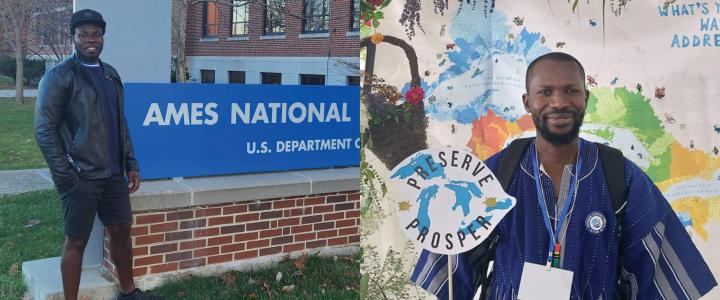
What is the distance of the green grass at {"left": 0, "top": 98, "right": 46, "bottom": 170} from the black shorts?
6663 millimetres

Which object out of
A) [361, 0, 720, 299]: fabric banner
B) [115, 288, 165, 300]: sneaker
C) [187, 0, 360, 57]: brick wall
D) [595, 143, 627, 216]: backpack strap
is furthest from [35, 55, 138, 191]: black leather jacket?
[187, 0, 360, 57]: brick wall

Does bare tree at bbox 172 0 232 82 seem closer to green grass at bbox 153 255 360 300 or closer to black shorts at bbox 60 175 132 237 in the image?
green grass at bbox 153 255 360 300

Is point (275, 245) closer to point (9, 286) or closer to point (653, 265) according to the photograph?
point (9, 286)

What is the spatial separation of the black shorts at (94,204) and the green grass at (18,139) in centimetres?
666

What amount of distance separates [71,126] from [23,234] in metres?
2.91

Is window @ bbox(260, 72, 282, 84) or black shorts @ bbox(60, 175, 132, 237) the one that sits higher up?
window @ bbox(260, 72, 282, 84)

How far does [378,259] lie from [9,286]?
12.2 ft

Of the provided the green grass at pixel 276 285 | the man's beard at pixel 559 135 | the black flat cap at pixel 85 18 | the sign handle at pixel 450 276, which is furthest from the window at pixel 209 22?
Result: the man's beard at pixel 559 135

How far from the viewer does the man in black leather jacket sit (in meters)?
3.98

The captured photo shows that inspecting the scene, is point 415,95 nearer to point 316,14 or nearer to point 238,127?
point 238,127

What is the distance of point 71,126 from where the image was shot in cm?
406

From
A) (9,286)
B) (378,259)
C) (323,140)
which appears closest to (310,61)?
(323,140)

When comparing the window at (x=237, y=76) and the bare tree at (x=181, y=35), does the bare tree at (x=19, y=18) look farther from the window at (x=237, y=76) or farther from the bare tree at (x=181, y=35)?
the bare tree at (x=181, y=35)

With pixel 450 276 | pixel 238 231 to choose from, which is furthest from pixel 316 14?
pixel 450 276
